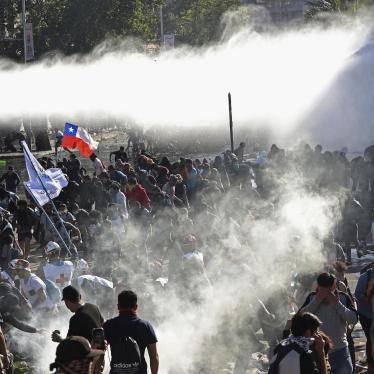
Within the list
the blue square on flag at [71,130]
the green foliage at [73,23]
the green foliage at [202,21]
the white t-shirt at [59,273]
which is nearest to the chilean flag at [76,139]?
the blue square on flag at [71,130]

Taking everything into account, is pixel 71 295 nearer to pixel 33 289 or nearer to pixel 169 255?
pixel 33 289

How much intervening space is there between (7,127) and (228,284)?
3373 centimetres

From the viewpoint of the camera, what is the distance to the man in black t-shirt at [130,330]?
794cm

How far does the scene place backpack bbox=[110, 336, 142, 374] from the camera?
25.9ft

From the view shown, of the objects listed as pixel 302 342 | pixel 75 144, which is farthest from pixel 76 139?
pixel 302 342

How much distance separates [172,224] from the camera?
16.5 m

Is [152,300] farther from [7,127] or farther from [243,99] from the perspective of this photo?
[7,127]

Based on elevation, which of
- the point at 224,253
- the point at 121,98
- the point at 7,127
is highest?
the point at 224,253

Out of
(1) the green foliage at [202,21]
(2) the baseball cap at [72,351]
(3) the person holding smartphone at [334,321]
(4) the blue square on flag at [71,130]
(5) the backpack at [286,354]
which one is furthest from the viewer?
(1) the green foliage at [202,21]

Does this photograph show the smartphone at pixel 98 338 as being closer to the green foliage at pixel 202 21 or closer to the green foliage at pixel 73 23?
the green foliage at pixel 73 23

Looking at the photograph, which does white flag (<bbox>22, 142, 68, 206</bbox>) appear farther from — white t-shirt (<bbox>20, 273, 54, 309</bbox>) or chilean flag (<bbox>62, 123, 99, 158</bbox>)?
chilean flag (<bbox>62, 123, 99, 158</bbox>)

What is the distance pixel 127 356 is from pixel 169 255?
5.72 metres

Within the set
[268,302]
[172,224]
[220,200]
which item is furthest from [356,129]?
[268,302]

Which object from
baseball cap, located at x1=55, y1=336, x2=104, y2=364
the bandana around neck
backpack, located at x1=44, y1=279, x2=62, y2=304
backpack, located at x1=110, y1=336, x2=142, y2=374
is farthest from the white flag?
baseball cap, located at x1=55, y1=336, x2=104, y2=364
